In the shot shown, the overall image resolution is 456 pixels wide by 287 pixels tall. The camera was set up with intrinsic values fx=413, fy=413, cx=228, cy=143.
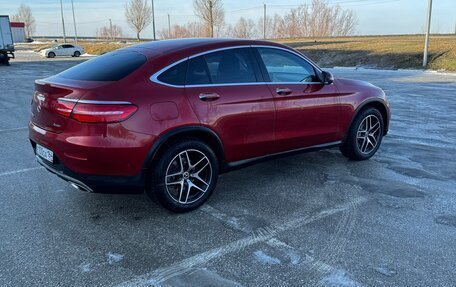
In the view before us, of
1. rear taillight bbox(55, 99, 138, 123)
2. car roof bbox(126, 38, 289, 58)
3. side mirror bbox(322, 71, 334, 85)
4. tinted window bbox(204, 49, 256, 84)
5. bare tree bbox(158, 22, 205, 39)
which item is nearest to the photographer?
rear taillight bbox(55, 99, 138, 123)

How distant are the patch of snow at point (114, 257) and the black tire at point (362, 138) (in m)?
3.50

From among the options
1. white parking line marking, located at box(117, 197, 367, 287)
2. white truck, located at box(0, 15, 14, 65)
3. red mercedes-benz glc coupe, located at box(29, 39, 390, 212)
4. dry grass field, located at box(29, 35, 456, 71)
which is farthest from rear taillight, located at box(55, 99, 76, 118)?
white truck, located at box(0, 15, 14, 65)

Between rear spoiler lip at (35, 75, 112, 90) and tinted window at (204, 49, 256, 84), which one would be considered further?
tinted window at (204, 49, 256, 84)

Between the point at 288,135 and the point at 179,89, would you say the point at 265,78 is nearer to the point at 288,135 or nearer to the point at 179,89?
the point at 288,135

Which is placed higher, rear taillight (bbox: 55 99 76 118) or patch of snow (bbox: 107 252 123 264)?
rear taillight (bbox: 55 99 76 118)

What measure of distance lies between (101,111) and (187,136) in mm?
878

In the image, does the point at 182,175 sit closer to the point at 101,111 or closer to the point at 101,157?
the point at 101,157

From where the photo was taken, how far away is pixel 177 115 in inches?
152

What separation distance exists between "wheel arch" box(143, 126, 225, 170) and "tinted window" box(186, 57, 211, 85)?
1.53ft

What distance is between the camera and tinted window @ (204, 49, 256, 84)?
4285 mm

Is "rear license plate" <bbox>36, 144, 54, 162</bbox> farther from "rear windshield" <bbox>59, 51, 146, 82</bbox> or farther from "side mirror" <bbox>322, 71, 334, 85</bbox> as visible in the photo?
"side mirror" <bbox>322, 71, 334, 85</bbox>

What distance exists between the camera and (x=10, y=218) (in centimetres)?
401

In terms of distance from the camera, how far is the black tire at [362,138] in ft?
18.6

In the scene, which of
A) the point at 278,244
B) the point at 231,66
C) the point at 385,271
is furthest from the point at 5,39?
the point at 385,271
